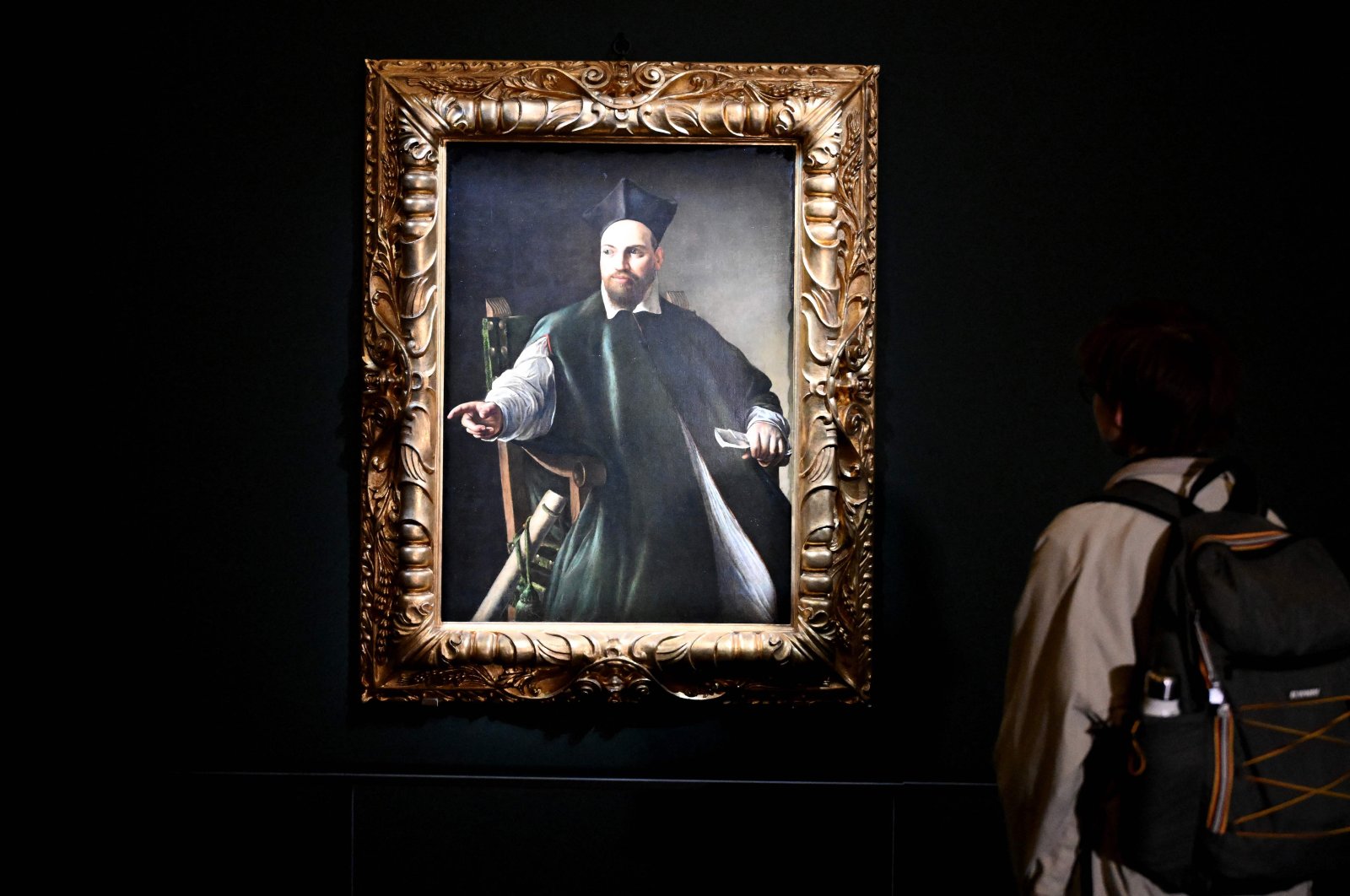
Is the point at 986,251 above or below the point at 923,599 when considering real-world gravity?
above

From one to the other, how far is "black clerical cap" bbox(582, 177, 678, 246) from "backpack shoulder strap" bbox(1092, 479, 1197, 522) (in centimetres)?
143

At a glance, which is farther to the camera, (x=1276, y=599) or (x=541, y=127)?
(x=541, y=127)

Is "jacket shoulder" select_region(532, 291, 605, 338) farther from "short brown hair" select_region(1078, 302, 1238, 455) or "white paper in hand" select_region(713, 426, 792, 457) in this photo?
"short brown hair" select_region(1078, 302, 1238, 455)

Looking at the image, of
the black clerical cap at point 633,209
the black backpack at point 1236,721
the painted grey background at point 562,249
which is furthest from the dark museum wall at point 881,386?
the black backpack at point 1236,721

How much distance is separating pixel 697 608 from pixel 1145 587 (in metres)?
1.28

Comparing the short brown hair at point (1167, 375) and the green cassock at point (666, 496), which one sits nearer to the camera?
the short brown hair at point (1167, 375)

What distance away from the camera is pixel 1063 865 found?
4.90 feet

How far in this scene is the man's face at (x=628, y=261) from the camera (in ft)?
8.46

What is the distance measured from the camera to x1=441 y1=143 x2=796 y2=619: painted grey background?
2.57 metres

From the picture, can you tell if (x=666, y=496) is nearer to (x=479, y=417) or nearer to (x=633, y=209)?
(x=479, y=417)

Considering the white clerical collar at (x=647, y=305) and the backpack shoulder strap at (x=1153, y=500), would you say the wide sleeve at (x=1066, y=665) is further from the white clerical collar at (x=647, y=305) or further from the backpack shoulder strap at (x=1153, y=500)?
the white clerical collar at (x=647, y=305)

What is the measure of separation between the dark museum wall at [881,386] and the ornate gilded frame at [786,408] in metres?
0.09

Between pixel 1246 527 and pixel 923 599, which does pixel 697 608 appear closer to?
pixel 923 599

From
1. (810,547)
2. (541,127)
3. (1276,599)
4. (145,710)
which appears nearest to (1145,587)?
(1276,599)
